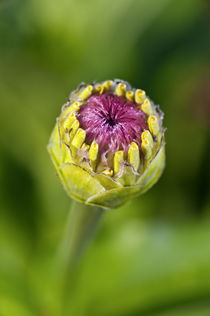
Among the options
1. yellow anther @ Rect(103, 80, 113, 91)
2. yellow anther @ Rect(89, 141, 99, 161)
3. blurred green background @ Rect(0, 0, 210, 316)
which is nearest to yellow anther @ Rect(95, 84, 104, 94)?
yellow anther @ Rect(103, 80, 113, 91)

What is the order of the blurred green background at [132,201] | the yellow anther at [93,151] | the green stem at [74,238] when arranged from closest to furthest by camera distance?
1. the yellow anther at [93,151]
2. the green stem at [74,238]
3. the blurred green background at [132,201]

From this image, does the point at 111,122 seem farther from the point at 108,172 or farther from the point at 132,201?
the point at 132,201

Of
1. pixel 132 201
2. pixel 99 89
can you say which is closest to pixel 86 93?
pixel 99 89

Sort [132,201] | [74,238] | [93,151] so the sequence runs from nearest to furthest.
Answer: [93,151] → [74,238] → [132,201]

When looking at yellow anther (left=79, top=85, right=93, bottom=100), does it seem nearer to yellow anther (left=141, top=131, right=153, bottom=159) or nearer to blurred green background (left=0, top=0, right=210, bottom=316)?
yellow anther (left=141, top=131, right=153, bottom=159)

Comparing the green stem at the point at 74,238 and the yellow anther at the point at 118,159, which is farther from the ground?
the yellow anther at the point at 118,159

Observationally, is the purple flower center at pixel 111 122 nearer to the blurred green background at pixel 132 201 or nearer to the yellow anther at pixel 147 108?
the yellow anther at pixel 147 108

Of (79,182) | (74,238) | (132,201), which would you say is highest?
(79,182)

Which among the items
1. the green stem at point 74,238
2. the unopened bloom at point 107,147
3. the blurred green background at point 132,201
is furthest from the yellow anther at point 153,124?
the blurred green background at point 132,201
